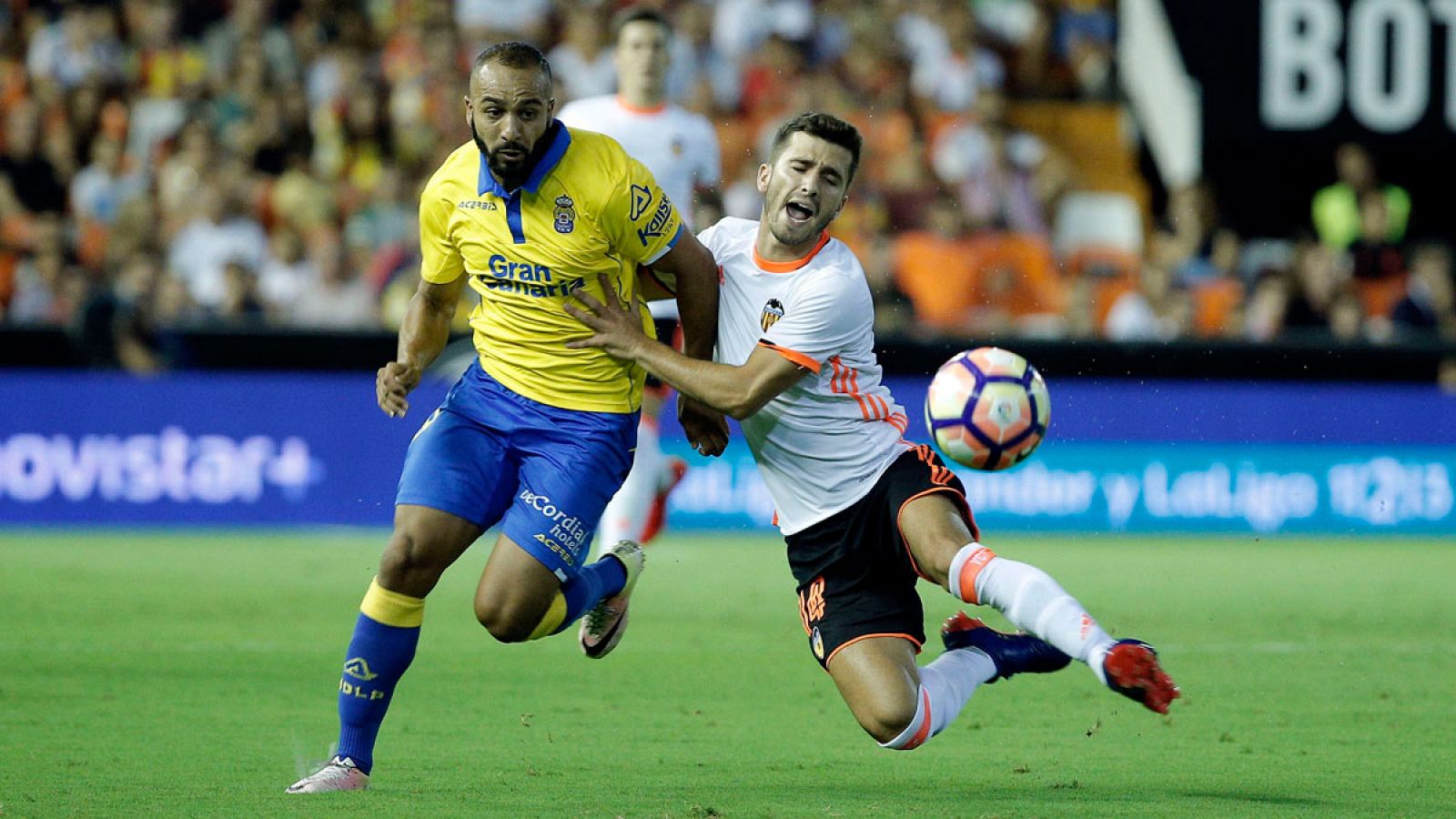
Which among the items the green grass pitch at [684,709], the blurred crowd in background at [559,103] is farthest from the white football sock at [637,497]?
the blurred crowd in background at [559,103]

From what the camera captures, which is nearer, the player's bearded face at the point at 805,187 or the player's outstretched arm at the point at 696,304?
the player's bearded face at the point at 805,187

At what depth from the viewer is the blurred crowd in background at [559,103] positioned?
46.0ft

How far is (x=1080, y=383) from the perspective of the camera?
1312cm

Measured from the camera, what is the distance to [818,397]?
5.68 meters

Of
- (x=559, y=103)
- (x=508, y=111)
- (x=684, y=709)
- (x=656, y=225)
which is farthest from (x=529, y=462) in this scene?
(x=559, y=103)

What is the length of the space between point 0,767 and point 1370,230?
13570 millimetres

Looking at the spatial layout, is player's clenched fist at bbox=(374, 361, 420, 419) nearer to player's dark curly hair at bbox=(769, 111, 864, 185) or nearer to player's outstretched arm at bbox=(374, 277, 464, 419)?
player's outstretched arm at bbox=(374, 277, 464, 419)

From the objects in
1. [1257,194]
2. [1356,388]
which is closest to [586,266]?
[1356,388]

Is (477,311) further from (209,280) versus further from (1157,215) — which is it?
(1157,215)

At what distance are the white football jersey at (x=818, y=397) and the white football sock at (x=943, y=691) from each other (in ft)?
1.84

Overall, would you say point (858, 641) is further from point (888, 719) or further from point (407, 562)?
point (407, 562)

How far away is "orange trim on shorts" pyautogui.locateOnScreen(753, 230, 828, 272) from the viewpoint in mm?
5656

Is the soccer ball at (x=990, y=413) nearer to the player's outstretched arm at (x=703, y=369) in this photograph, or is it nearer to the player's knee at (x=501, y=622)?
the player's outstretched arm at (x=703, y=369)

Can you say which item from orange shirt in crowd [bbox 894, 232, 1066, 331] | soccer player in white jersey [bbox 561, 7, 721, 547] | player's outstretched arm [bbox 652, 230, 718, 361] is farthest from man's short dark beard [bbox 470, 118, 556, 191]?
orange shirt in crowd [bbox 894, 232, 1066, 331]
